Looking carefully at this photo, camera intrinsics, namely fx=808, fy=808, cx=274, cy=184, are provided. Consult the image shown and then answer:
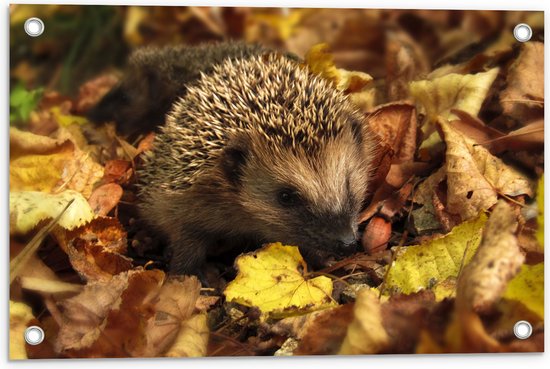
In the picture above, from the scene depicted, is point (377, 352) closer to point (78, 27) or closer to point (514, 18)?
point (514, 18)

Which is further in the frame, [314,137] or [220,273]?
[220,273]

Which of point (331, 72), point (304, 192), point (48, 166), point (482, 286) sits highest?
point (331, 72)

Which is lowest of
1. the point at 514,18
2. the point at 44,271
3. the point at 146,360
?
the point at 146,360

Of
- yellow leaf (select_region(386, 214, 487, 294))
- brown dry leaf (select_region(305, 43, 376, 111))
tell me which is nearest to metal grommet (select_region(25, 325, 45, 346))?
yellow leaf (select_region(386, 214, 487, 294))

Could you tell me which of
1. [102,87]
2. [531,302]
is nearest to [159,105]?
[102,87]

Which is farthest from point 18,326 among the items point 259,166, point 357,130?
point 357,130

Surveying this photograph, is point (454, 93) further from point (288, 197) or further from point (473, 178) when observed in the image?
point (288, 197)

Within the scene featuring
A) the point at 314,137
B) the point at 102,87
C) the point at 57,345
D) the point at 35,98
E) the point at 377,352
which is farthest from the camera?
the point at 102,87

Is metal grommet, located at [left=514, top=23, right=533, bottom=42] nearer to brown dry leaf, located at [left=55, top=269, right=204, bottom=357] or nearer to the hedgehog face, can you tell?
the hedgehog face
